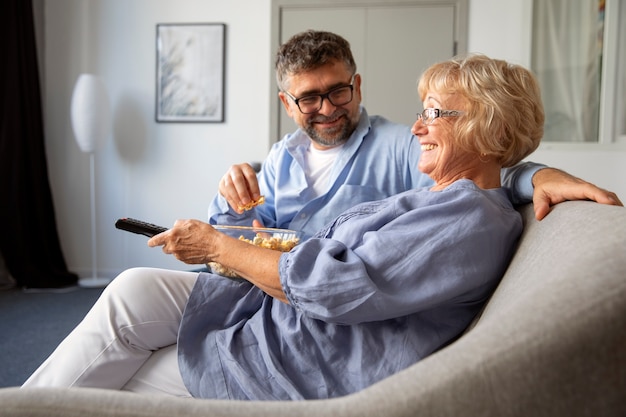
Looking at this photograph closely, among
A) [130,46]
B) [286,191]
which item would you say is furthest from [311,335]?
[130,46]

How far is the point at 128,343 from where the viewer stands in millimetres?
1432

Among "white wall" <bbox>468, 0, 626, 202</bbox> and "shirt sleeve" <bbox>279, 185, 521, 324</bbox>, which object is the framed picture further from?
"shirt sleeve" <bbox>279, 185, 521, 324</bbox>

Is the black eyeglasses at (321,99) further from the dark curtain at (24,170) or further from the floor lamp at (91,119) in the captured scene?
the dark curtain at (24,170)

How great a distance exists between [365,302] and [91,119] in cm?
417

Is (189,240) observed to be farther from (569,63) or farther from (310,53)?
(569,63)

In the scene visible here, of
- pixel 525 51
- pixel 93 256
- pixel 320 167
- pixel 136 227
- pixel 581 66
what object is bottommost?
pixel 93 256

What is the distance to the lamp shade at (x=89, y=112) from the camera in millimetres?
4793

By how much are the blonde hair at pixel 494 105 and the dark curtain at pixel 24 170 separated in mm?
4202

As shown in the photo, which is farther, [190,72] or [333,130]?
[190,72]

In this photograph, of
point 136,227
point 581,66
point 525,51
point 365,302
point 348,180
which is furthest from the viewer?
point 525,51

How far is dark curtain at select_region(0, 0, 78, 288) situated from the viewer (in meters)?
4.76

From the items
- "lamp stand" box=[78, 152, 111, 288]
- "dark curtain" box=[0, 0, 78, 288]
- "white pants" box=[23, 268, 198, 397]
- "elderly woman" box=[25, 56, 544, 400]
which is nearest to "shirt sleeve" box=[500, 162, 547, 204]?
"elderly woman" box=[25, 56, 544, 400]

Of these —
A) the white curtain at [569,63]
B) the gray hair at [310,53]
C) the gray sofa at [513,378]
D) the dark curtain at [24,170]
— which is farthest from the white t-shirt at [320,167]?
the dark curtain at [24,170]

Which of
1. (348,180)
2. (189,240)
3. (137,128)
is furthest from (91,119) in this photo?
(189,240)
